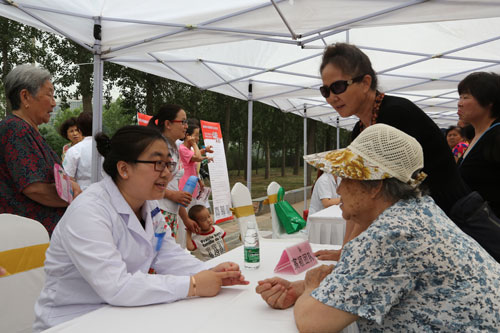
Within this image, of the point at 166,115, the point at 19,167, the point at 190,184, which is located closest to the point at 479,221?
the point at 19,167

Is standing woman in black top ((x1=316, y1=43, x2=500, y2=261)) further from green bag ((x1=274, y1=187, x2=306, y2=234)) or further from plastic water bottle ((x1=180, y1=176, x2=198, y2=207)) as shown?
green bag ((x1=274, y1=187, x2=306, y2=234))

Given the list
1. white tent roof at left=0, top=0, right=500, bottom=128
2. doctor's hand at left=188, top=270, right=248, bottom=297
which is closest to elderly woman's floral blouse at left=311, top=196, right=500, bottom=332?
doctor's hand at left=188, top=270, right=248, bottom=297

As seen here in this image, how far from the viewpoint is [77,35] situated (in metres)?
4.07

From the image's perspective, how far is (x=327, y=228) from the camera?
170 inches

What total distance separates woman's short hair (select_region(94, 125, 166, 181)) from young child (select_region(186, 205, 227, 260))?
9.19ft

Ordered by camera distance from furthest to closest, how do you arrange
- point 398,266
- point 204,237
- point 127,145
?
1. point 204,237
2. point 127,145
3. point 398,266

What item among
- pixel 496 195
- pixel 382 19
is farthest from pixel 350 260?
pixel 382 19

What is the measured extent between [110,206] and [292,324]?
880mm

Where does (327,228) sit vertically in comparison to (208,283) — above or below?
below

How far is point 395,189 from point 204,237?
355cm

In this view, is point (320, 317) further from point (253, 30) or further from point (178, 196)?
point (253, 30)

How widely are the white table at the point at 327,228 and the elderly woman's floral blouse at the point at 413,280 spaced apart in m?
2.99

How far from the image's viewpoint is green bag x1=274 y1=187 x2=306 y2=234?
5.11m

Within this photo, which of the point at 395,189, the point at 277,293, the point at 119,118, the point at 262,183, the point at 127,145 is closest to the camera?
the point at 395,189
